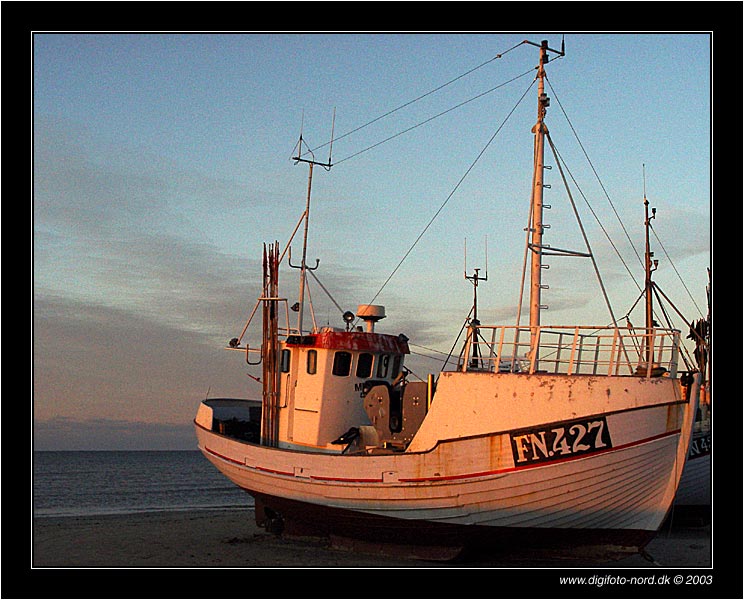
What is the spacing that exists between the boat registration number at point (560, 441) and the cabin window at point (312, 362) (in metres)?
6.46

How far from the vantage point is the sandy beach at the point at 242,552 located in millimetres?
14320

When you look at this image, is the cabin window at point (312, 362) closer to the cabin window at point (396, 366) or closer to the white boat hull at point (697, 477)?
the cabin window at point (396, 366)

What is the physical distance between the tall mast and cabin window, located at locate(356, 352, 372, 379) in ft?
16.2

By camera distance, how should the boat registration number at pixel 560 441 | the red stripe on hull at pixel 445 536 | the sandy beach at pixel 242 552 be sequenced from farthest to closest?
the sandy beach at pixel 242 552 < the red stripe on hull at pixel 445 536 < the boat registration number at pixel 560 441

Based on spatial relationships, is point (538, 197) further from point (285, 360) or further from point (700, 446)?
point (700, 446)

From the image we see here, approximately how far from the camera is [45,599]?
34.7 ft

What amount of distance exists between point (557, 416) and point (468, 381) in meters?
1.70

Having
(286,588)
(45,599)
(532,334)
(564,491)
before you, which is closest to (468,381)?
(532,334)

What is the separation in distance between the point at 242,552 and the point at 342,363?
4626 mm

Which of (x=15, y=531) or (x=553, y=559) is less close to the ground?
(x=15, y=531)

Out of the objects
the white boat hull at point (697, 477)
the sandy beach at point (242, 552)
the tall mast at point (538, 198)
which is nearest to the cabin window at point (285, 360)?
the sandy beach at point (242, 552)

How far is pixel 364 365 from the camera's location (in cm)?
1841

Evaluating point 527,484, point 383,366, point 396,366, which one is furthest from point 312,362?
point 527,484

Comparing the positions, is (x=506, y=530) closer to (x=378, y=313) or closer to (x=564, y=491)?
(x=564, y=491)
